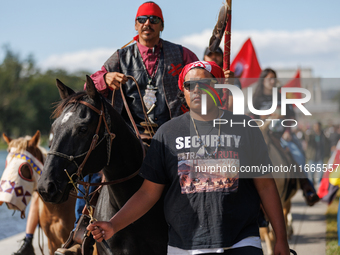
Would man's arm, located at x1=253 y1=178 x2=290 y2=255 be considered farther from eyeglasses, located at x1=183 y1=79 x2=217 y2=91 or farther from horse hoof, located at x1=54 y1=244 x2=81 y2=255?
horse hoof, located at x1=54 y1=244 x2=81 y2=255

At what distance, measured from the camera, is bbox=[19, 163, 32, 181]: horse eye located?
18.0 feet

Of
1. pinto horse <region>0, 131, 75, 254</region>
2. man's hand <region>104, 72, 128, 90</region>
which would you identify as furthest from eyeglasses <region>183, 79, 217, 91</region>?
pinto horse <region>0, 131, 75, 254</region>

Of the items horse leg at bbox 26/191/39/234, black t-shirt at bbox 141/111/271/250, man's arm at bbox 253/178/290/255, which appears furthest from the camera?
horse leg at bbox 26/191/39/234

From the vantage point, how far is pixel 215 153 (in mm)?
2912

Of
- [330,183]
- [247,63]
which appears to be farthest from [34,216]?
[247,63]

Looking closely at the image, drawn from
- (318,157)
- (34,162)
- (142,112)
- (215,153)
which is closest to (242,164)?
(215,153)

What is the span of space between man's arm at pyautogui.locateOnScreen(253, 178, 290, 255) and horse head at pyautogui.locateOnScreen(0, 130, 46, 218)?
345 cm

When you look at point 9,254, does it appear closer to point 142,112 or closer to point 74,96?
point 142,112

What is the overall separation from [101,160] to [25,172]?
2579 millimetres

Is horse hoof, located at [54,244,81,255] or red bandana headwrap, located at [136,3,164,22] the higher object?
red bandana headwrap, located at [136,3,164,22]

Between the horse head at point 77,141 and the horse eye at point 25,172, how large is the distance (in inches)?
92.6

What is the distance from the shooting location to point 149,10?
14.7ft

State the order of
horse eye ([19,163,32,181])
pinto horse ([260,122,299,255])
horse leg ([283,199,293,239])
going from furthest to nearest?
horse leg ([283,199,293,239]), pinto horse ([260,122,299,255]), horse eye ([19,163,32,181])

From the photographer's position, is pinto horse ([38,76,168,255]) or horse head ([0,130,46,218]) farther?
horse head ([0,130,46,218])
